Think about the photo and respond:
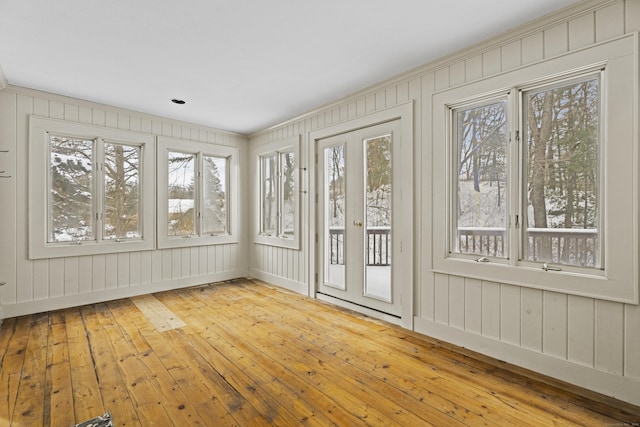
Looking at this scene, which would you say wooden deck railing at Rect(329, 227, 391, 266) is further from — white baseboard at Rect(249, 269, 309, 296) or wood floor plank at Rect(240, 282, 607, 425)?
wood floor plank at Rect(240, 282, 607, 425)

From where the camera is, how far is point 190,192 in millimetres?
5094

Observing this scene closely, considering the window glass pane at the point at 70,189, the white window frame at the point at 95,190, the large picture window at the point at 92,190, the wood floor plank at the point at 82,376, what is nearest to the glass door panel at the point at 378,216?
the wood floor plank at the point at 82,376

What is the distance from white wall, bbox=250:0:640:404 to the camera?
209 cm

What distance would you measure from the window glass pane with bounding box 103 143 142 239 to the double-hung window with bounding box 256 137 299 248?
5.99 feet

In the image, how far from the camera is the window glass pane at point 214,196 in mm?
5289

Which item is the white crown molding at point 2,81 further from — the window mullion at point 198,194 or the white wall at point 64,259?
the window mullion at point 198,194

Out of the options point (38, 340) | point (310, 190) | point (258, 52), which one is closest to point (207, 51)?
point (258, 52)

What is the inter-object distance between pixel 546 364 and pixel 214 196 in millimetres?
4741

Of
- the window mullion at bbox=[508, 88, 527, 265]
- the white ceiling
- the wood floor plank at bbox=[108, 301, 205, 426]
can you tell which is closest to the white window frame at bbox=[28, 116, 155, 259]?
the white ceiling

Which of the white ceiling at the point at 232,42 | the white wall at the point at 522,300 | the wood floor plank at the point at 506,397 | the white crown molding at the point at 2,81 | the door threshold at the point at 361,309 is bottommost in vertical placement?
the wood floor plank at the point at 506,397

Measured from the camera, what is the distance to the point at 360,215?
384cm


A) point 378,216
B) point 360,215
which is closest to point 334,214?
point 360,215

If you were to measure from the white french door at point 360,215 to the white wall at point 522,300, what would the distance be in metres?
0.30

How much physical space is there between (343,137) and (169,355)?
9.66ft
